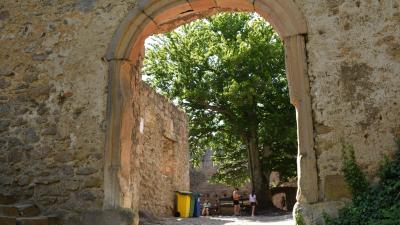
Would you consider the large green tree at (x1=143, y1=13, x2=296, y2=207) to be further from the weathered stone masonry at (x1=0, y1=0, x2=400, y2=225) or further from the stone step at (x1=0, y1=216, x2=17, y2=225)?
the stone step at (x1=0, y1=216, x2=17, y2=225)

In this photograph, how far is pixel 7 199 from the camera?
5418mm

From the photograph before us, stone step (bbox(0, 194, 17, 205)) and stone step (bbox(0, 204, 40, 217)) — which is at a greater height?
stone step (bbox(0, 194, 17, 205))

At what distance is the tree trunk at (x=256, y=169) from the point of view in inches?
606

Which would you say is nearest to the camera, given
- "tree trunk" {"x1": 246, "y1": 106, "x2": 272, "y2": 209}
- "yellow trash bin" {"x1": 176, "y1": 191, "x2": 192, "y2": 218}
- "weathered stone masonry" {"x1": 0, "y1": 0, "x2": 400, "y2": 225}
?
"weathered stone masonry" {"x1": 0, "y1": 0, "x2": 400, "y2": 225}

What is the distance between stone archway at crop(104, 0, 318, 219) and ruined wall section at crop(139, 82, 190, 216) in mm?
2671

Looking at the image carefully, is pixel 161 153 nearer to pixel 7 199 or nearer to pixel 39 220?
pixel 7 199

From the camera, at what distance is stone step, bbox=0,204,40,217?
4914 millimetres

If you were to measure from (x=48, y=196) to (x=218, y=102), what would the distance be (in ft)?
38.2

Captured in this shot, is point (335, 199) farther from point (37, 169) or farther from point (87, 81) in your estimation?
point (37, 169)

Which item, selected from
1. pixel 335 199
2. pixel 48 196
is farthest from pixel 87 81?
pixel 335 199

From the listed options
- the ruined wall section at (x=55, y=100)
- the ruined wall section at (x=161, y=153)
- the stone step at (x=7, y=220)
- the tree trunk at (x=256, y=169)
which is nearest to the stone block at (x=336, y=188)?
the ruined wall section at (x=55, y=100)

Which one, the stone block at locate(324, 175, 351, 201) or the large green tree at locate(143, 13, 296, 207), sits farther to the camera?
the large green tree at locate(143, 13, 296, 207)

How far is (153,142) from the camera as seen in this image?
32.9ft

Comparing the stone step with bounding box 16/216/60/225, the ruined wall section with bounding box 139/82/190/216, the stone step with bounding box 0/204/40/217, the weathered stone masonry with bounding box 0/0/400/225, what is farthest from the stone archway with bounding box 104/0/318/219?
the ruined wall section with bounding box 139/82/190/216
